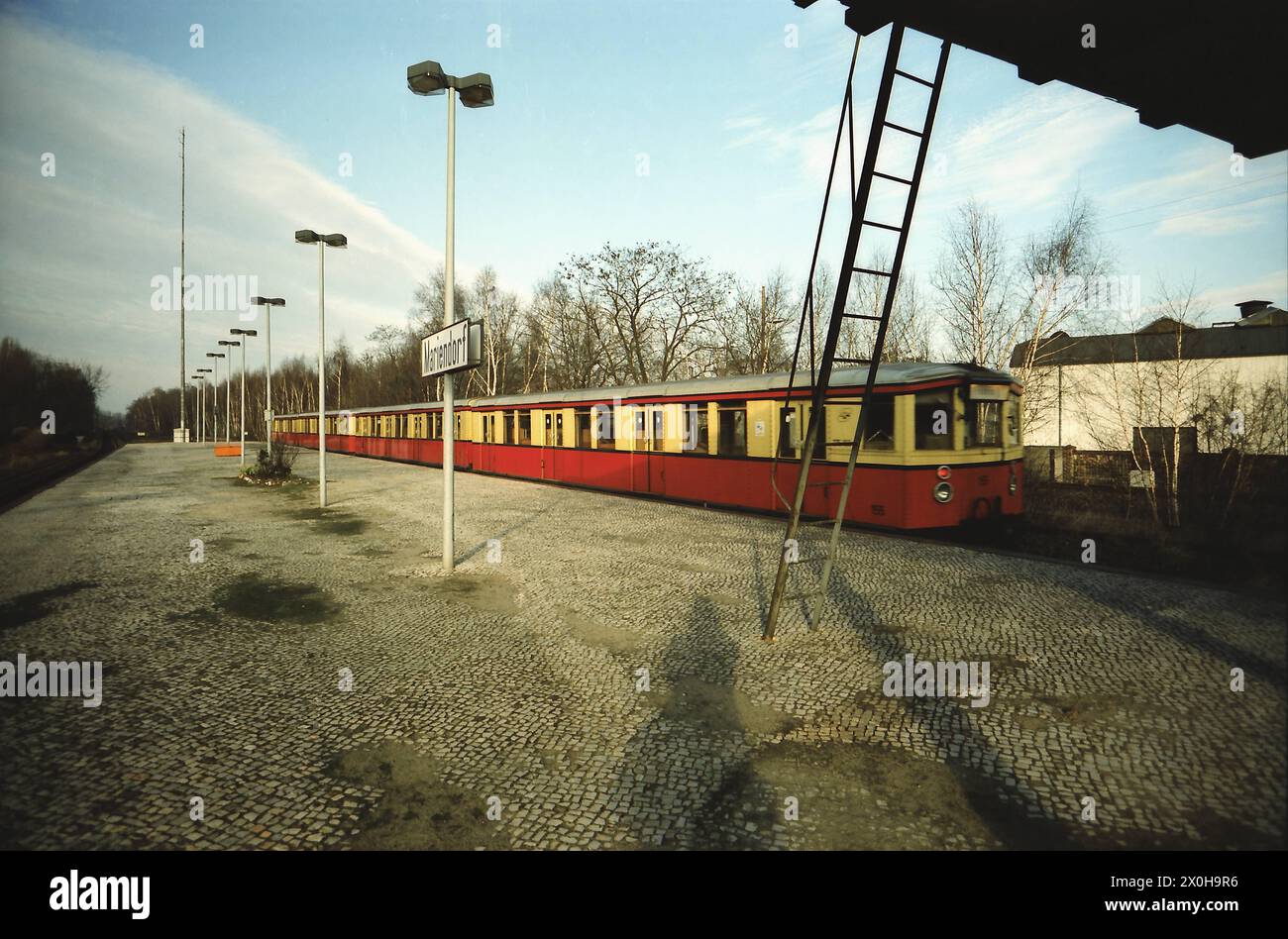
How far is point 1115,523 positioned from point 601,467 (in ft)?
41.7

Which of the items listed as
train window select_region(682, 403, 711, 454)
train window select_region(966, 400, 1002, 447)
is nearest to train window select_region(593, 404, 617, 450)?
train window select_region(682, 403, 711, 454)

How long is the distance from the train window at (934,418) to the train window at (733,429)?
3.70 metres

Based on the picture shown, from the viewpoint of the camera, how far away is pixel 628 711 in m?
4.34

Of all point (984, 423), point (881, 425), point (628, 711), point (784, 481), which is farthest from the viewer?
point (784, 481)

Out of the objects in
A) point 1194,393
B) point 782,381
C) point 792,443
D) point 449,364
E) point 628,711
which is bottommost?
point 628,711

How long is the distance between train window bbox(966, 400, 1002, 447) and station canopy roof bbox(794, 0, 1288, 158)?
6.58 meters

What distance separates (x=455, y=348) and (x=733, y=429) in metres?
6.48

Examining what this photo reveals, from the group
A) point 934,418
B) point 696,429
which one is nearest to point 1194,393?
point 934,418

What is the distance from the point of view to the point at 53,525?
12.4m

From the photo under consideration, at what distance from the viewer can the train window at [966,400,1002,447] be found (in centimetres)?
996

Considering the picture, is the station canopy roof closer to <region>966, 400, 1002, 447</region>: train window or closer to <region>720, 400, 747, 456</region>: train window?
<region>966, 400, 1002, 447</region>: train window

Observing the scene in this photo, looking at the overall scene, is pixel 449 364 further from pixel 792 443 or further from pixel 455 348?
pixel 792 443
